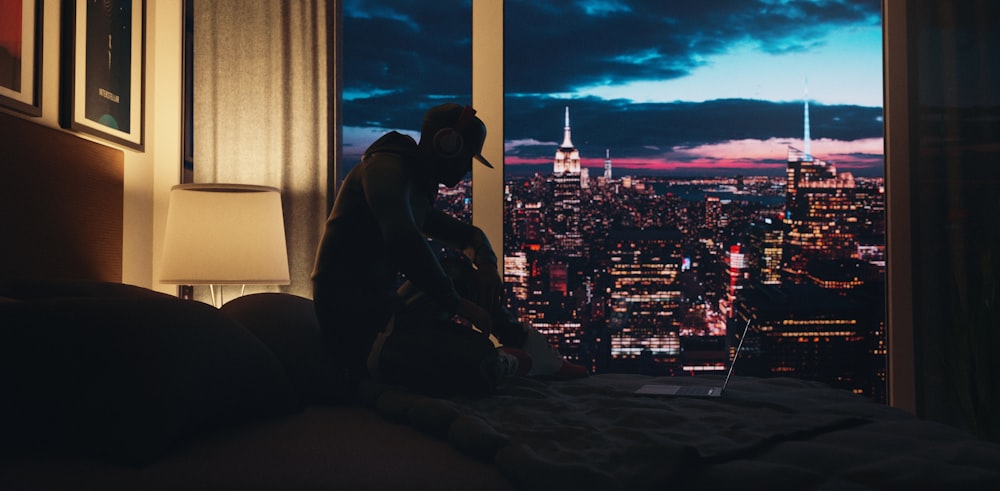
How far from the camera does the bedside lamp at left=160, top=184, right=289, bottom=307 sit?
8.40 feet

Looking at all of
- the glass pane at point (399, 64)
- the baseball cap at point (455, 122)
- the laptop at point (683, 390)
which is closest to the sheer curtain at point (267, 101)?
the glass pane at point (399, 64)

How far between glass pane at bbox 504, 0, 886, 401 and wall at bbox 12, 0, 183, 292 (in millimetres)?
1502

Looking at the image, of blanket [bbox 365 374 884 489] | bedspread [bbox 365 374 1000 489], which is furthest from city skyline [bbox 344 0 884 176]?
bedspread [bbox 365 374 1000 489]

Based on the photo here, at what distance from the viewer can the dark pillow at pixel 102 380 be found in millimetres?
1181

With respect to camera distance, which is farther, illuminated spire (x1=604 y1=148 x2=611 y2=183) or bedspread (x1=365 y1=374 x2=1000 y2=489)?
illuminated spire (x1=604 y1=148 x2=611 y2=183)

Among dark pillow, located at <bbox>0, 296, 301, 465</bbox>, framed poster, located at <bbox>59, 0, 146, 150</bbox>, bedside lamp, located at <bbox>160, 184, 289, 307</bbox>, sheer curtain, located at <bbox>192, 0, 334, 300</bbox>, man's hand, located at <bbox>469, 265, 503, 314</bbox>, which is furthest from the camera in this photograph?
sheer curtain, located at <bbox>192, 0, 334, 300</bbox>

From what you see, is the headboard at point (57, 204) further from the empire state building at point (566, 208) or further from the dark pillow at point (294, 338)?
the empire state building at point (566, 208)

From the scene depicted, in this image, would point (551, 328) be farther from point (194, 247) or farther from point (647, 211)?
point (194, 247)

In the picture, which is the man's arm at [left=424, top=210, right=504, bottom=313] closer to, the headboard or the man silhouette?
the man silhouette

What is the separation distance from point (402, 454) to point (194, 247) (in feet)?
5.50

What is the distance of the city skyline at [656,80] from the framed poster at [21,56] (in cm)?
150

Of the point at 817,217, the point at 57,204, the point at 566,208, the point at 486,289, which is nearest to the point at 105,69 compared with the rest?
the point at 57,204

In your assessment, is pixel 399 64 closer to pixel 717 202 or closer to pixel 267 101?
pixel 267 101

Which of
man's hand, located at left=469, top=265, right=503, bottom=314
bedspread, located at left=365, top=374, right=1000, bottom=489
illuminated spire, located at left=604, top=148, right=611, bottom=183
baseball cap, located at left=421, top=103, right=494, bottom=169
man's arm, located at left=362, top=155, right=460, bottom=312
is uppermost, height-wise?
illuminated spire, located at left=604, top=148, right=611, bottom=183
